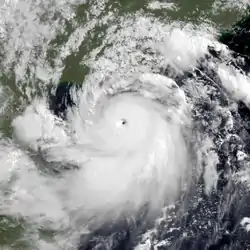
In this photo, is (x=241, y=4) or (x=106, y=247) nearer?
(x=106, y=247)

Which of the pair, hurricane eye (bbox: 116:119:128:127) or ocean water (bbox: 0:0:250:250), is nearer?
ocean water (bbox: 0:0:250:250)

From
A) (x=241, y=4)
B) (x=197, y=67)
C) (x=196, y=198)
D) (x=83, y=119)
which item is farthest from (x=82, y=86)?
(x=241, y=4)

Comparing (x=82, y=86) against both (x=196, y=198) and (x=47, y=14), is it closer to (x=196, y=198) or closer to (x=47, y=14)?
(x=47, y=14)

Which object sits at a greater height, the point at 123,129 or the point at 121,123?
the point at 121,123

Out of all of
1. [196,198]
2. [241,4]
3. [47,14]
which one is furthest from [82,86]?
[241,4]

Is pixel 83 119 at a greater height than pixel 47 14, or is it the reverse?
pixel 47 14

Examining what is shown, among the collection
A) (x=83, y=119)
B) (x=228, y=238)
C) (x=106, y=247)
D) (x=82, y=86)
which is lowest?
(x=228, y=238)

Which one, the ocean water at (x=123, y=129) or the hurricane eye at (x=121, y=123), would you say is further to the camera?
the hurricane eye at (x=121, y=123)
